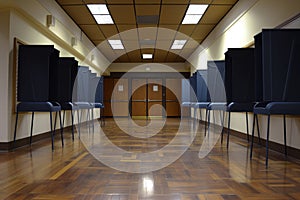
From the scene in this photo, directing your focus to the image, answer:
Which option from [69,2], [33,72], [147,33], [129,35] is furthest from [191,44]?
[33,72]

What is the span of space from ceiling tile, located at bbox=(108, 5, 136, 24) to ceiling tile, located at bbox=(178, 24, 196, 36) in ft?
3.90

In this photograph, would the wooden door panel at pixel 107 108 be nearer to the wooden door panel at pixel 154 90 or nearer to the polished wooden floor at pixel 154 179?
the wooden door panel at pixel 154 90

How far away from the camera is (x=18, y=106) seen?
3.50 meters

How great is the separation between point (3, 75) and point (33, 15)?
1.01 metres

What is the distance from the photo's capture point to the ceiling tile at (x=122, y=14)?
17.3ft

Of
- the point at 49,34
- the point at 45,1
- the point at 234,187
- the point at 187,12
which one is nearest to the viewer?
the point at 234,187

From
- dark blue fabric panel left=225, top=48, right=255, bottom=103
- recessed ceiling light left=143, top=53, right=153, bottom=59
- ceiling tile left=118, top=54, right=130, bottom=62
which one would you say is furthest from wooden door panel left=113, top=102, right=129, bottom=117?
dark blue fabric panel left=225, top=48, right=255, bottom=103

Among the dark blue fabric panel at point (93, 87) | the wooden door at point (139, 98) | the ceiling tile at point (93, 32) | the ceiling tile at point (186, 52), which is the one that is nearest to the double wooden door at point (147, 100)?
the wooden door at point (139, 98)

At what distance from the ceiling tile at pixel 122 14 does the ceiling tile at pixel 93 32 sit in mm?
777

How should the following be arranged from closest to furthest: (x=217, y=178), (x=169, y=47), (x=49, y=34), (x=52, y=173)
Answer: (x=217, y=178), (x=52, y=173), (x=49, y=34), (x=169, y=47)

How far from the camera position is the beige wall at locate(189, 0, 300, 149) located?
3110mm

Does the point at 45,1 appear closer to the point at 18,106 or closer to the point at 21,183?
the point at 18,106

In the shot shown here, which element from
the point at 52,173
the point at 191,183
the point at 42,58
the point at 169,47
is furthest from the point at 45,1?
the point at 169,47

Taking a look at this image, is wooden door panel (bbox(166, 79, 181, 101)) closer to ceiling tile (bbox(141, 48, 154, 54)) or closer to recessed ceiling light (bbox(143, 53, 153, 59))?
recessed ceiling light (bbox(143, 53, 153, 59))
